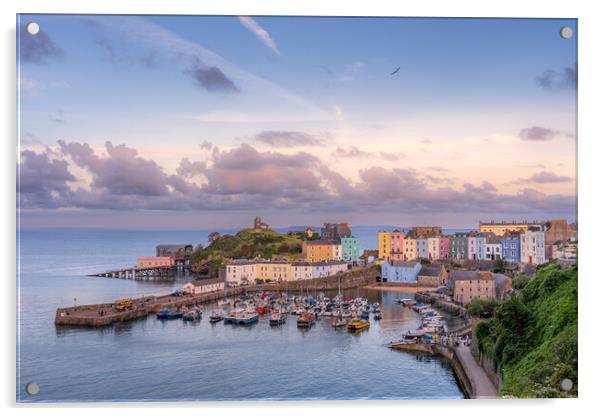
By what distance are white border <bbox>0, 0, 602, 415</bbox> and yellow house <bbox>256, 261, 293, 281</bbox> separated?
5.03ft

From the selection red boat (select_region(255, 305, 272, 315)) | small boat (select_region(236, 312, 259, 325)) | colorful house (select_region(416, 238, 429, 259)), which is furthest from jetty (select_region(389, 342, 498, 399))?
small boat (select_region(236, 312, 259, 325))

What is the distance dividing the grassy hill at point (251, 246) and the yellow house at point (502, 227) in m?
1.47

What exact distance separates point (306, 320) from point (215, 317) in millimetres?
941

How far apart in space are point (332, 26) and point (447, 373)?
9.09 feet

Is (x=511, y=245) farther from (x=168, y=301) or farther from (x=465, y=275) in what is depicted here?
(x=168, y=301)

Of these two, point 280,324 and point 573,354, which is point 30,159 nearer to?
point 280,324

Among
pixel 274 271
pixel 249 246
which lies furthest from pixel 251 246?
pixel 274 271

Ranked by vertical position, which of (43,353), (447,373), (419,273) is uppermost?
(419,273)

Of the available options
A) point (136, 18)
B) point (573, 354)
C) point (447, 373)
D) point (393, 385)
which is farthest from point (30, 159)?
point (573, 354)

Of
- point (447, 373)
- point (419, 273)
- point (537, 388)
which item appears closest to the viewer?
point (537, 388)

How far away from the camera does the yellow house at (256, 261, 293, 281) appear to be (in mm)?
5051

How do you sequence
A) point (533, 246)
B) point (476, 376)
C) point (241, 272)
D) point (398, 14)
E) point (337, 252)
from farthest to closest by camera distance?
point (241, 272)
point (337, 252)
point (533, 246)
point (476, 376)
point (398, 14)

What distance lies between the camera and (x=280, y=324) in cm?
519

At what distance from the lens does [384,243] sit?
4.84m
